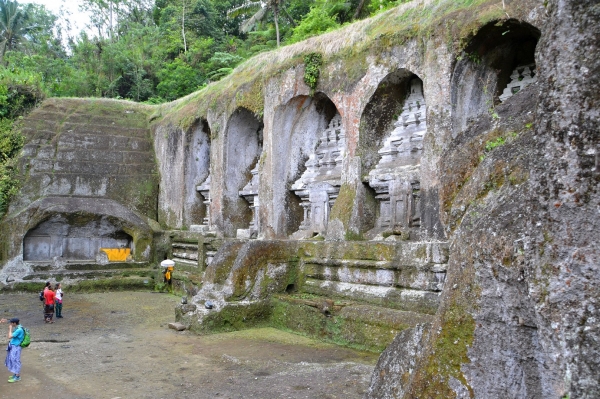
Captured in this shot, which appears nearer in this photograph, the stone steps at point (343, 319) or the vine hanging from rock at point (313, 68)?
the stone steps at point (343, 319)

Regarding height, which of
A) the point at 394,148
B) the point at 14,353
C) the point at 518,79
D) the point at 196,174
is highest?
the point at 518,79

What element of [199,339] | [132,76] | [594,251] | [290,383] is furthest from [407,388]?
[132,76]

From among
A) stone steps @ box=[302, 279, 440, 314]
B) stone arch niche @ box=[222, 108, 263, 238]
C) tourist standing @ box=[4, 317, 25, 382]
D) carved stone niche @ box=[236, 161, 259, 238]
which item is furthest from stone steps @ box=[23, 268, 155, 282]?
tourist standing @ box=[4, 317, 25, 382]

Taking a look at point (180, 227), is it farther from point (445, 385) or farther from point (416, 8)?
point (445, 385)

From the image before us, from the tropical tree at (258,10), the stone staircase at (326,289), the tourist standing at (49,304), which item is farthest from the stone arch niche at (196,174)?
the tropical tree at (258,10)

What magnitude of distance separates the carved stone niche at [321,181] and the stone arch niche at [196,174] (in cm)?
455

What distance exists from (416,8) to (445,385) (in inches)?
301

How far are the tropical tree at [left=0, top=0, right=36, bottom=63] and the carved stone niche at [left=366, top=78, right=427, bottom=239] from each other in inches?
1304

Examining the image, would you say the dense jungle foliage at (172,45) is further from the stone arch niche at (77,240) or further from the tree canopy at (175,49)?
the stone arch niche at (77,240)

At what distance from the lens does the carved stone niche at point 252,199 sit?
1291 centimetres

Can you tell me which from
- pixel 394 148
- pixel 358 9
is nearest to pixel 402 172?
pixel 394 148

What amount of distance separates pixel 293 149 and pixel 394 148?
114 inches

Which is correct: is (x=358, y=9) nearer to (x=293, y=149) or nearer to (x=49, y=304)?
(x=293, y=149)

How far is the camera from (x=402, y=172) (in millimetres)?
9375
